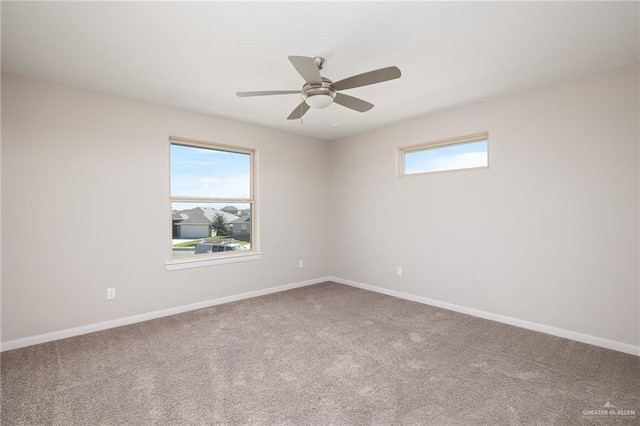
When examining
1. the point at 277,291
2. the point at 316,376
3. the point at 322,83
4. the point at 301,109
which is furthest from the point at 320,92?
the point at 277,291

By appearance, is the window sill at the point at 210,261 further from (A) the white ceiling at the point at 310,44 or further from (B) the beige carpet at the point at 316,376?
(A) the white ceiling at the point at 310,44

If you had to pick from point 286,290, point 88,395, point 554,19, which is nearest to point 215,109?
point 286,290

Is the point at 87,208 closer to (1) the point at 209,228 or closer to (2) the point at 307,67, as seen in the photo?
(1) the point at 209,228

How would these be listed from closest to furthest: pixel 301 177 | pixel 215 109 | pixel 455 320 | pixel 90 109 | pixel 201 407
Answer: pixel 201 407 → pixel 90 109 → pixel 455 320 → pixel 215 109 → pixel 301 177

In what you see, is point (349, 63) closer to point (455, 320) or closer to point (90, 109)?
point (90, 109)

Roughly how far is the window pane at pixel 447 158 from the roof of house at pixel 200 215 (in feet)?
8.93

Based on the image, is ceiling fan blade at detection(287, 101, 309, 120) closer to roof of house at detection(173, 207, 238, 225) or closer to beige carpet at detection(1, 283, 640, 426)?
roof of house at detection(173, 207, 238, 225)

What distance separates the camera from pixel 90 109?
3.27m

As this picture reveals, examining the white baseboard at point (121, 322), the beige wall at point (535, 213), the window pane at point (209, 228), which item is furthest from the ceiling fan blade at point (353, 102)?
the white baseboard at point (121, 322)

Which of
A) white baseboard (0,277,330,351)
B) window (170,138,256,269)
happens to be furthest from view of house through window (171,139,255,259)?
white baseboard (0,277,330,351)

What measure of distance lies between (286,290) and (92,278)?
2.53m

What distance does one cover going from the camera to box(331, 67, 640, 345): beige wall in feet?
9.25

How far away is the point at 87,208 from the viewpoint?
3246 millimetres

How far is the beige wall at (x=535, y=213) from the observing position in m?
2.82
